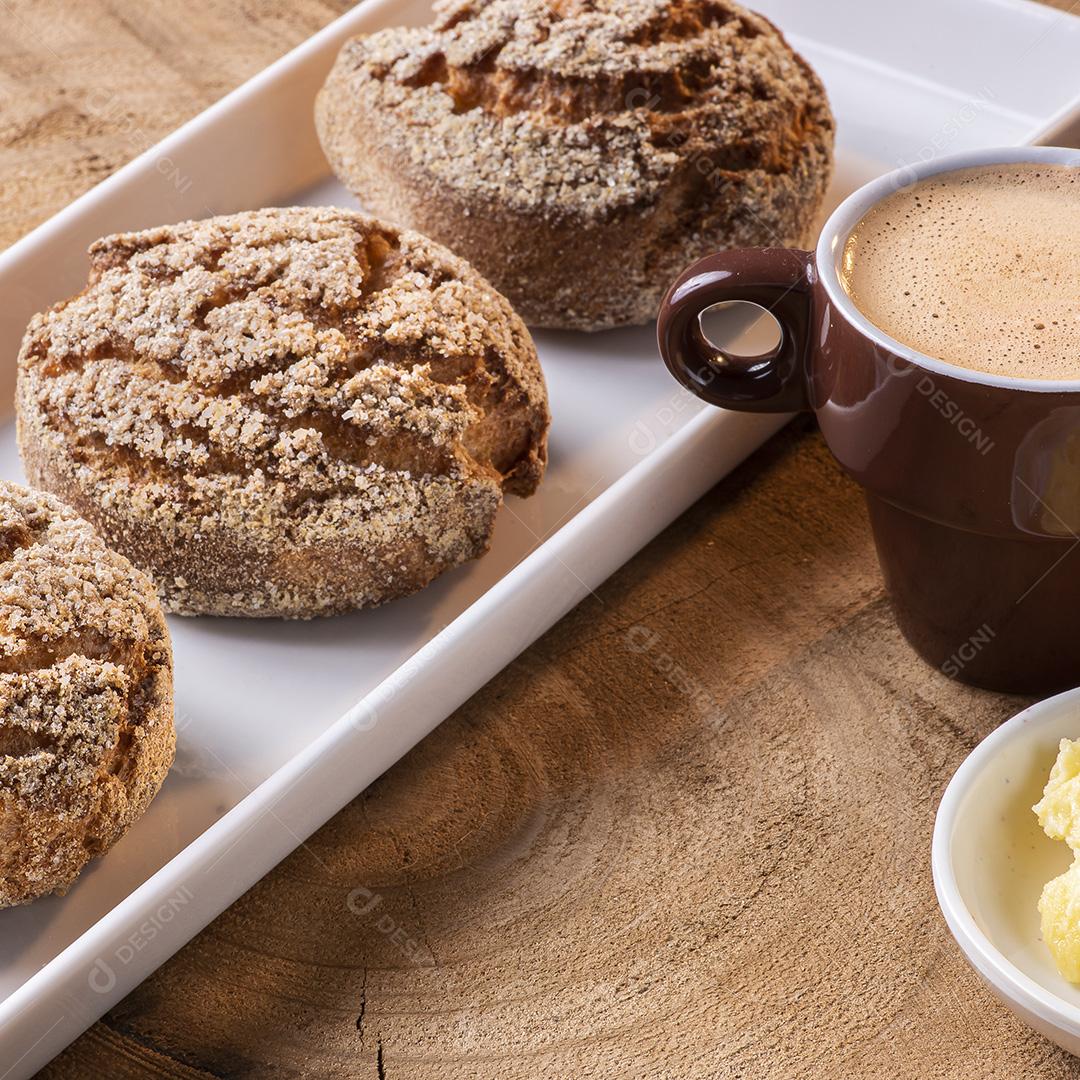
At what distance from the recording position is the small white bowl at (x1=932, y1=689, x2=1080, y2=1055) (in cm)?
98

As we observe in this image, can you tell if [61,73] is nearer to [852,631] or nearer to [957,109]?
[957,109]

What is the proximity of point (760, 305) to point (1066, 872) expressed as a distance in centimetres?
49

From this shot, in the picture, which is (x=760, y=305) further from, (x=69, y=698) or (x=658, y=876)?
(x=69, y=698)

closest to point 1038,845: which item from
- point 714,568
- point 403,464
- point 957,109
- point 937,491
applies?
point 937,491

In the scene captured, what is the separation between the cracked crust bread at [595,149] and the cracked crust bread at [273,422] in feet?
0.66

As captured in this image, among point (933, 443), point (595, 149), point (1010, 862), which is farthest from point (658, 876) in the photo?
point (595, 149)

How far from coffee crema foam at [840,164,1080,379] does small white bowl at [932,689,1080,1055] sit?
272 mm

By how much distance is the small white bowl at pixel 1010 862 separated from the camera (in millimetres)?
977

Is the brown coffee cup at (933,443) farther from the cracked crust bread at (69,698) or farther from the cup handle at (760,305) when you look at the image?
the cracked crust bread at (69,698)

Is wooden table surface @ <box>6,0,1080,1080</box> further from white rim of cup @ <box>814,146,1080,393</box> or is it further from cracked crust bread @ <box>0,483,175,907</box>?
white rim of cup @ <box>814,146,1080,393</box>

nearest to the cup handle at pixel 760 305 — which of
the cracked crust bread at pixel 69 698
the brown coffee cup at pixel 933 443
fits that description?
the brown coffee cup at pixel 933 443

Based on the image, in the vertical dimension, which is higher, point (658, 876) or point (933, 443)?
point (933, 443)

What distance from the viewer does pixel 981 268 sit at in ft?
3.80

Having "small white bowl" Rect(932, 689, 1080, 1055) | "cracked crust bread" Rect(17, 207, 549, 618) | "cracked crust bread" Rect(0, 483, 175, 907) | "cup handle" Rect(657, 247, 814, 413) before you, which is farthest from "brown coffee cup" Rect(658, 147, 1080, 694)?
"cracked crust bread" Rect(0, 483, 175, 907)
